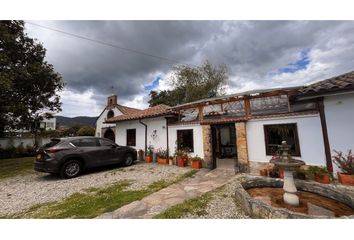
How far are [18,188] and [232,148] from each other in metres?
11.6

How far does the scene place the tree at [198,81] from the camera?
882 inches

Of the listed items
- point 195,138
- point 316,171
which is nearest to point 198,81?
point 195,138

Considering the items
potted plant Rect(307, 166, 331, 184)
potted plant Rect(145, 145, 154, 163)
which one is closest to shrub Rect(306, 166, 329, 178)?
potted plant Rect(307, 166, 331, 184)

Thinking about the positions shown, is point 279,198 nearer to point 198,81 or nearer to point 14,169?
point 14,169

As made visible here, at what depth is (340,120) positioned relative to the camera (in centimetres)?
499

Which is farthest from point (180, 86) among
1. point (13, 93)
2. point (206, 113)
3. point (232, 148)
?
point (13, 93)

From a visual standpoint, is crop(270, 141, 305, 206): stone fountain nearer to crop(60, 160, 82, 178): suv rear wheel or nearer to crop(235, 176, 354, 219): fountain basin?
crop(235, 176, 354, 219): fountain basin

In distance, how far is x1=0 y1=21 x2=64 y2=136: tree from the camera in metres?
8.29

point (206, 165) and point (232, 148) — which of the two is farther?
point (232, 148)

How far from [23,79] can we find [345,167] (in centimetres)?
1486

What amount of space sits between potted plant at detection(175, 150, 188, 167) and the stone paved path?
65.0 inches

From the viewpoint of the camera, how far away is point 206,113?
8281 mm

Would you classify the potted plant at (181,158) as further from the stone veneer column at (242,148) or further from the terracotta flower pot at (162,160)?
the stone veneer column at (242,148)
